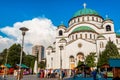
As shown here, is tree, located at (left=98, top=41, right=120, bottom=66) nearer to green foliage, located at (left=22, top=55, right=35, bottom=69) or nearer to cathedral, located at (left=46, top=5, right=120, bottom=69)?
cathedral, located at (left=46, top=5, right=120, bottom=69)

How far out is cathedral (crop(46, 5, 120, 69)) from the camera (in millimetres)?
54275

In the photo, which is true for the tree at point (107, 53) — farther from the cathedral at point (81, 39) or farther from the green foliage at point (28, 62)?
the green foliage at point (28, 62)

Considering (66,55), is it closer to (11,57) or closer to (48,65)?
(48,65)

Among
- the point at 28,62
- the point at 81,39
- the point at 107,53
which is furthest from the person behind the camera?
the point at 28,62

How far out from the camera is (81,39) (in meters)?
54.6

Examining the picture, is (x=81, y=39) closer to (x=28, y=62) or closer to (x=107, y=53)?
(x=107, y=53)

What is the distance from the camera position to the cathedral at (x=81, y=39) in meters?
54.3

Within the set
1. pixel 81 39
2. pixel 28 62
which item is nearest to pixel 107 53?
pixel 81 39

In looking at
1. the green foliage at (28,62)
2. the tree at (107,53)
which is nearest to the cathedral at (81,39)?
the tree at (107,53)

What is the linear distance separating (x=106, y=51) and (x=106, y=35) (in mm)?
11070

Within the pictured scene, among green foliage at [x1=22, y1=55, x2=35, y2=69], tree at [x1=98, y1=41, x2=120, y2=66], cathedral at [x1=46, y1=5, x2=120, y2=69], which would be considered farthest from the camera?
green foliage at [x1=22, y1=55, x2=35, y2=69]

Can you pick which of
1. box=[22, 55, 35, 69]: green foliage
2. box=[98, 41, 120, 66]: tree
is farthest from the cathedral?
box=[22, 55, 35, 69]: green foliage

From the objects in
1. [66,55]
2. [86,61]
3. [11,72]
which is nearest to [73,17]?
[66,55]

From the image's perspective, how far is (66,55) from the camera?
183 ft
